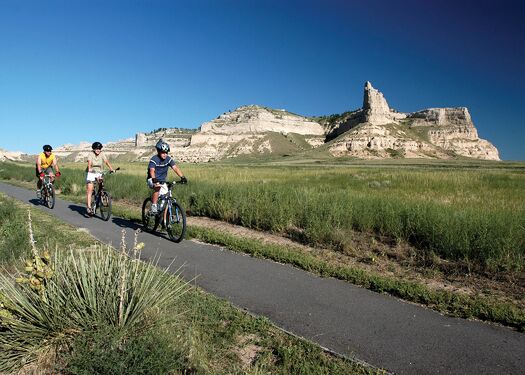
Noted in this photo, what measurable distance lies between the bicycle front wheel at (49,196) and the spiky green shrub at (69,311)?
12619 millimetres

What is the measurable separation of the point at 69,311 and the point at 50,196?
1364 cm

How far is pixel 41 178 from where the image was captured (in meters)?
14.9

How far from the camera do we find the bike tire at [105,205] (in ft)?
39.5

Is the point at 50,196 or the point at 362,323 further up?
the point at 50,196

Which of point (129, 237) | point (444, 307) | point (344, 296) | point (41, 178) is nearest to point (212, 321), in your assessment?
point (344, 296)

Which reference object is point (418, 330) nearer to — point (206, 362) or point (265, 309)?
point (265, 309)

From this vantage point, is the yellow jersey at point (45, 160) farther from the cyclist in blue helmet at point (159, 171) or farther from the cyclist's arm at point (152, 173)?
the cyclist's arm at point (152, 173)

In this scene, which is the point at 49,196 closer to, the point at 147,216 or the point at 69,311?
the point at 147,216

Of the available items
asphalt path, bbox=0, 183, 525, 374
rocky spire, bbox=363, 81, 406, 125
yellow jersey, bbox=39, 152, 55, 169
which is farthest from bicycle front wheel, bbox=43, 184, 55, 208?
rocky spire, bbox=363, 81, 406, 125

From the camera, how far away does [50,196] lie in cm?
1487

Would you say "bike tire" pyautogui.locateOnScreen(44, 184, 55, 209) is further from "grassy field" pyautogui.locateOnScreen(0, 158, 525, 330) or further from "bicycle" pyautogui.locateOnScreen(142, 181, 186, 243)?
"grassy field" pyautogui.locateOnScreen(0, 158, 525, 330)

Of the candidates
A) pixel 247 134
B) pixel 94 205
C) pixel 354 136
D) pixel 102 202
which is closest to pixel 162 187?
pixel 102 202

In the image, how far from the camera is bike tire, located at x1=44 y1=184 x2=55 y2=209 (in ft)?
48.3

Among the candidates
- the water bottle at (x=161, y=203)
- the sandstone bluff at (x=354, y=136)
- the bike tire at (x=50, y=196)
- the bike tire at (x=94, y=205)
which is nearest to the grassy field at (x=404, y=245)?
the water bottle at (x=161, y=203)
